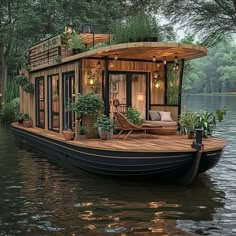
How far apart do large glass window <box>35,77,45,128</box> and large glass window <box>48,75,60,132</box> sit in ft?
3.35

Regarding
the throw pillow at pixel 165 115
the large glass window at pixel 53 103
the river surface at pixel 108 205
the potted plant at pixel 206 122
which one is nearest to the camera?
the river surface at pixel 108 205

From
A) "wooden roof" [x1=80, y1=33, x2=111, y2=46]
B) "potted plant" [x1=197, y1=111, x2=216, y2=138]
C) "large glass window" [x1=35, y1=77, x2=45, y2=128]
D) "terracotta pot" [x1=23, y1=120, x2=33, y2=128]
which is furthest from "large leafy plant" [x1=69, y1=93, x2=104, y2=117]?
"terracotta pot" [x1=23, y1=120, x2=33, y2=128]

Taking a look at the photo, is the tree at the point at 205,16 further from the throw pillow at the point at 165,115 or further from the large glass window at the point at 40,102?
the large glass window at the point at 40,102

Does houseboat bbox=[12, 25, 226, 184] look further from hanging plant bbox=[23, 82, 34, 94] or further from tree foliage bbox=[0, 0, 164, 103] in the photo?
tree foliage bbox=[0, 0, 164, 103]

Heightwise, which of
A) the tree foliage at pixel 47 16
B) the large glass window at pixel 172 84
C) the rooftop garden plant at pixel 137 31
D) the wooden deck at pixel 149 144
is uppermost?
the tree foliage at pixel 47 16

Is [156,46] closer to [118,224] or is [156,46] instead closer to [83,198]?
[83,198]

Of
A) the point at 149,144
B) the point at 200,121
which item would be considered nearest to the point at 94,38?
the point at 200,121

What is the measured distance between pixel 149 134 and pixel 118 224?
565cm

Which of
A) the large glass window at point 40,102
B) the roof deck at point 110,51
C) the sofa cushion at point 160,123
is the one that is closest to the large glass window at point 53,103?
the roof deck at point 110,51

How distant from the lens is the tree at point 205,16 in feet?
56.6

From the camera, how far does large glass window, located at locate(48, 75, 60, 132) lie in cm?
1393

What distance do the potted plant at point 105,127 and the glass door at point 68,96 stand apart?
5.14 feet

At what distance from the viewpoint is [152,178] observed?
9.26 m

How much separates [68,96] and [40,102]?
11.9ft
